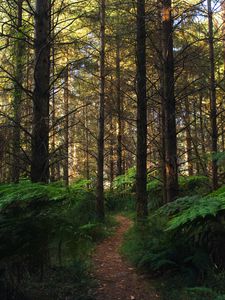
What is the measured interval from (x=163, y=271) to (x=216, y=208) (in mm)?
1490

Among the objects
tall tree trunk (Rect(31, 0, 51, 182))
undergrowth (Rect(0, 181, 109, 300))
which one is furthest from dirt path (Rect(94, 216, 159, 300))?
tall tree trunk (Rect(31, 0, 51, 182))

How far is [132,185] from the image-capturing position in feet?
58.0

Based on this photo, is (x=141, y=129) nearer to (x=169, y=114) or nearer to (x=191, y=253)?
(x=169, y=114)

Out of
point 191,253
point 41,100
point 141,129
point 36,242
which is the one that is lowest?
point 191,253

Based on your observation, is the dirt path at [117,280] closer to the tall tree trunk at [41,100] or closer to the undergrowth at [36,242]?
the undergrowth at [36,242]

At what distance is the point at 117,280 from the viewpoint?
5941mm

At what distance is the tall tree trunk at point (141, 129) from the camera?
9547 mm

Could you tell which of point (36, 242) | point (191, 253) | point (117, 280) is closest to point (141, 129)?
point (191, 253)

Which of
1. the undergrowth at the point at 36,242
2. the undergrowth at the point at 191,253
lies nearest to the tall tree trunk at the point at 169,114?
the undergrowth at the point at 191,253

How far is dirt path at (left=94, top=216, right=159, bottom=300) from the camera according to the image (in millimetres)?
5191

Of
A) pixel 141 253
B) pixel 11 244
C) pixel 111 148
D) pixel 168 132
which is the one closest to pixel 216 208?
pixel 141 253

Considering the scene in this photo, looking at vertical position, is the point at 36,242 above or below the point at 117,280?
above

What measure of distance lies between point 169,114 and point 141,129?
1284mm

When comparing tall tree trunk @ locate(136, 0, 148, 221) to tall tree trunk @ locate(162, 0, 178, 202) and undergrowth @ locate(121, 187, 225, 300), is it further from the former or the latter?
undergrowth @ locate(121, 187, 225, 300)
